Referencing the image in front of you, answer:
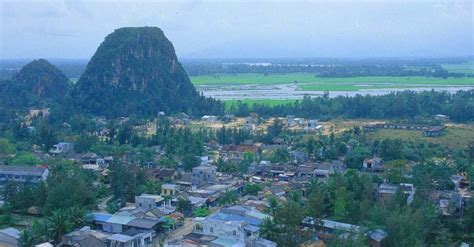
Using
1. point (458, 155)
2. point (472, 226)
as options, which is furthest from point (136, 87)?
point (472, 226)

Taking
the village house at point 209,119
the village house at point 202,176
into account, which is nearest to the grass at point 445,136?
the village house at point 202,176

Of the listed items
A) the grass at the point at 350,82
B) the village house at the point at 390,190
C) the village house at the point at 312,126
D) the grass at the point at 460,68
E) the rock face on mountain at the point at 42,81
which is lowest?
the village house at the point at 312,126

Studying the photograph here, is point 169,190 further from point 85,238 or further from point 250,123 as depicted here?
point 250,123

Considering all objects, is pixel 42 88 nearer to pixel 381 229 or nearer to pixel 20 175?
pixel 20 175

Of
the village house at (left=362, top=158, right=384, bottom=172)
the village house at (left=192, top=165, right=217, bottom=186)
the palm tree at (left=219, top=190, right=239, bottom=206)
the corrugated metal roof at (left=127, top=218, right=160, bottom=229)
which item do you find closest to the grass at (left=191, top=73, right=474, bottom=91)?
the village house at (left=362, top=158, right=384, bottom=172)

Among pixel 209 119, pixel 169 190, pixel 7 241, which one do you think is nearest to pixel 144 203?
A: pixel 169 190

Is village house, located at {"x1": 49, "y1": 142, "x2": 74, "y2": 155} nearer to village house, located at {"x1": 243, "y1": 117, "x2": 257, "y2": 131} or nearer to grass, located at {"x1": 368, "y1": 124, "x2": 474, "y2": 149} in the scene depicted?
village house, located at {"x1": 243, "y1": 117, "x2": 257, "y2": 131}

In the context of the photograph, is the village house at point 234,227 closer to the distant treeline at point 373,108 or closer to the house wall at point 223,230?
the house wall at point 223,230
